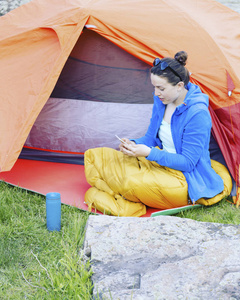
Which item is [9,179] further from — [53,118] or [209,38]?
[209,38]

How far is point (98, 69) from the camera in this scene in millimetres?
3129

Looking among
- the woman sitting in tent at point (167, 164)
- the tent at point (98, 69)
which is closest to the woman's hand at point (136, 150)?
the woman sitting in tent at point (167, 164)

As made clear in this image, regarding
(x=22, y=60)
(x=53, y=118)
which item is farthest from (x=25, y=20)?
(x=53, y=118)

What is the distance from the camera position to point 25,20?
302cm

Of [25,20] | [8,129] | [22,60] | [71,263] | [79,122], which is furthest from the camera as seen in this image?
[79,122]

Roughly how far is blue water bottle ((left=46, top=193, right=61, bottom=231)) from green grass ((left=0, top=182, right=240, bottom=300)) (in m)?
0.04

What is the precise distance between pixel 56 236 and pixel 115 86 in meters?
1.31

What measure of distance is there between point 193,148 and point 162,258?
834 millimetres

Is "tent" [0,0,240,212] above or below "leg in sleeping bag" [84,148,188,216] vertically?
above

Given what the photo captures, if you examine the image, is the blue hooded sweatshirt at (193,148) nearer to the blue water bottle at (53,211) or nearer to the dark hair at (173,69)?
the dark hair at (173,69)

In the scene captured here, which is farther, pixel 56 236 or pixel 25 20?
pixel 25 20

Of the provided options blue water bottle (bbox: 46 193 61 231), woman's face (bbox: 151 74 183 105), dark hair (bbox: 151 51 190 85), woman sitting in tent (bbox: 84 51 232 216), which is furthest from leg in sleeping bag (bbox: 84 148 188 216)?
dark hair (bbox: 151 51 190 85)

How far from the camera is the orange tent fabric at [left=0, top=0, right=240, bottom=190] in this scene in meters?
2.62

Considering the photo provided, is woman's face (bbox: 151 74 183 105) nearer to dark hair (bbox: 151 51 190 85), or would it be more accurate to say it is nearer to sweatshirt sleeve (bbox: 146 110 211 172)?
dark hair (bbox: 151 51 190 85)
